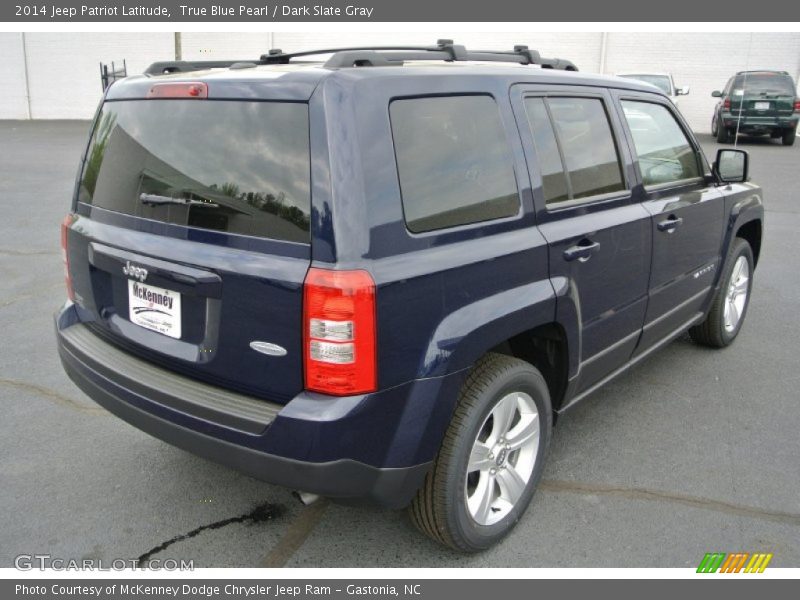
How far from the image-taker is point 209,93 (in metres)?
2.46

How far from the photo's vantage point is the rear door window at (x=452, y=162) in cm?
236

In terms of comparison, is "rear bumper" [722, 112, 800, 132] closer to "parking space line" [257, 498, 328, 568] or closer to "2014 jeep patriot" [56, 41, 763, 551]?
"2014 jeep patriot" [56, 41, 763, 551]

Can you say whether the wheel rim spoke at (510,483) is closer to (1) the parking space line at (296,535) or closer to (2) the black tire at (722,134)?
(1) the parking space line at (296,535)

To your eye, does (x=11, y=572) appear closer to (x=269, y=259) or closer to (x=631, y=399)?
(x=269, y=259)

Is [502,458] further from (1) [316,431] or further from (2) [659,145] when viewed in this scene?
(2) [659,145]

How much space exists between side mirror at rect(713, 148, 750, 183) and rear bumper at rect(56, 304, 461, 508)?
9.32 feet

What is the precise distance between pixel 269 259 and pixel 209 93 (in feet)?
2.24

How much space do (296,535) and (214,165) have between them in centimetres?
154

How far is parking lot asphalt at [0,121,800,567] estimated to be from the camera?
2803 millimetres

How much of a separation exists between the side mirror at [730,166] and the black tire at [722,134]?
15.1m

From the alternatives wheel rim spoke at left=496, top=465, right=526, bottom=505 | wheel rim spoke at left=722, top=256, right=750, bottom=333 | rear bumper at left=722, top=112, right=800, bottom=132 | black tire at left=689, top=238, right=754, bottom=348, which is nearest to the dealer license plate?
wheel rim spoke at left=496, top=465, right=526, bottom=505

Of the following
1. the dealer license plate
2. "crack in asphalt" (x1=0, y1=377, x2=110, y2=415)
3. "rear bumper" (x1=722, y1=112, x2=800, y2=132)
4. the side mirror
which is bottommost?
"crack in asphalt" (x1=0, y1=377, x2=110, y2=415)

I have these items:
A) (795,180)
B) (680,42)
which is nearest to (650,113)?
(795,180)

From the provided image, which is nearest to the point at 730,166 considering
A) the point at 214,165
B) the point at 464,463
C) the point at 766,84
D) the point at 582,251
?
the point at 582,251
